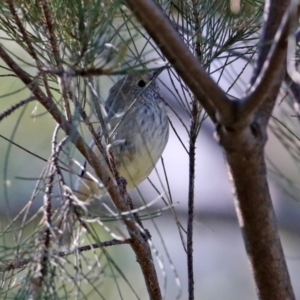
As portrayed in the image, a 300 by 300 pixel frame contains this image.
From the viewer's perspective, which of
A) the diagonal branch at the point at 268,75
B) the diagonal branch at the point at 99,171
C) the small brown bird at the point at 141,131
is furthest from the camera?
the small brown bird at the point at 141,131

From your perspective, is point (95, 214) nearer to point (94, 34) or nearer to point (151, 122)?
point (94, 34)

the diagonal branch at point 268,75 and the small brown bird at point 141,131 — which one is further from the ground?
the small brown bird at point 141,131

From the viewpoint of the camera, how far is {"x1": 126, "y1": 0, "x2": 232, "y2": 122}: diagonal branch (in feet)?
3.20

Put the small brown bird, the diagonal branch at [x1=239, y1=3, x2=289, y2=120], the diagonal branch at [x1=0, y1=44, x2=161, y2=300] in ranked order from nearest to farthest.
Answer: the diagonal branch at [x1=239, y1=3, x2=289, y2=120], the diagonal branch at [x1=0, y1=44, x2=161, y2=300], the small brown bird

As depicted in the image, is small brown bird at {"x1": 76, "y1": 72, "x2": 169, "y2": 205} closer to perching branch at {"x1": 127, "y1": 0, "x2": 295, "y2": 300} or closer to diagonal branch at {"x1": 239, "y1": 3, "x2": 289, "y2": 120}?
perching branch at {"x1": 127, "y1": 0, "x2": 295, "y2": 300}

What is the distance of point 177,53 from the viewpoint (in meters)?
0.98

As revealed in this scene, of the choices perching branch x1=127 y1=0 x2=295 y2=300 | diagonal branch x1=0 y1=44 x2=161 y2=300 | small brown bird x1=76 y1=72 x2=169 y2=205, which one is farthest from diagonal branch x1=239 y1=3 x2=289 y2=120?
small brown bird x1=76 y1=72 x2=169 y2=205

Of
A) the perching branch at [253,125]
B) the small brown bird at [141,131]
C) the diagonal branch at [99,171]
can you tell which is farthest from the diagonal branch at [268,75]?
the small brown bird at [141,131]

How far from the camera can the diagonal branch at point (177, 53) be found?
0.98 meters

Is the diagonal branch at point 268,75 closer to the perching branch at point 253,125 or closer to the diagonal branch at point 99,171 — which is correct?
the perching branch at point 253,125

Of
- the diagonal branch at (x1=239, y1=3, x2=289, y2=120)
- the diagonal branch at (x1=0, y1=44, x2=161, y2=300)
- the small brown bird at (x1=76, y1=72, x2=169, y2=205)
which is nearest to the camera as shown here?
the diagonal branch at (x1=239, y1=3, x2=289, y2=120)

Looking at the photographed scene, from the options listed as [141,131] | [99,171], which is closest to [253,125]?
[99,171]

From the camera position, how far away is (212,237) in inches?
174

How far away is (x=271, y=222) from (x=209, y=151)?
9.48 feet
